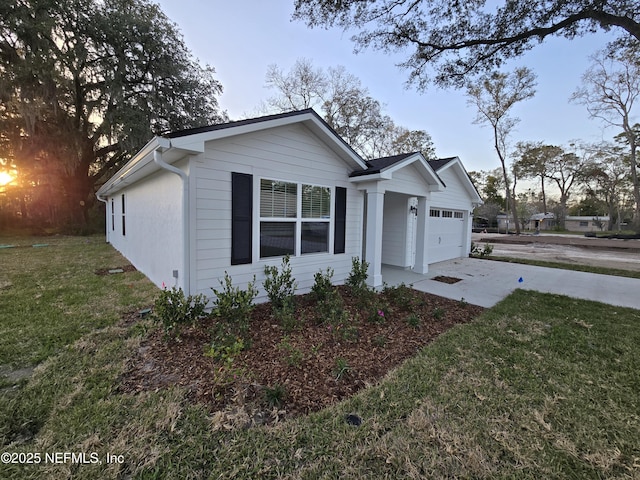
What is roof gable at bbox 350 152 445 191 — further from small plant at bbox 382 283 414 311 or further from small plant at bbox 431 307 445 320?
small plant at bbox 431 307 445 320

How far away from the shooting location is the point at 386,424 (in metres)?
2.18

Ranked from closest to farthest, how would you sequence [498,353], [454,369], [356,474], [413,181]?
[356,474] → [454,369] → [498,353] → [413,181]

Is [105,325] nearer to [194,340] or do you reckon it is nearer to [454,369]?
[194,340]

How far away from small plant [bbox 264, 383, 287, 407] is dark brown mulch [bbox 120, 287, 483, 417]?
3cm

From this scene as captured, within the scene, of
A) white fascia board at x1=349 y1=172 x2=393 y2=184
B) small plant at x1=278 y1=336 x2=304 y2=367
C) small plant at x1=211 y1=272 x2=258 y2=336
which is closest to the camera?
small plant at x1=278 y1=336 x2=304 y2=367

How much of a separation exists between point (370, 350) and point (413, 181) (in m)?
5.18

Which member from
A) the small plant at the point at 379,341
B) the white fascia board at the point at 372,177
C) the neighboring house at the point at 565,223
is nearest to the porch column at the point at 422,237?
the white fascia board at the point at 372,177

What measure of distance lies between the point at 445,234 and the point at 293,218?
7.19m

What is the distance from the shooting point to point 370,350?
3.38 metres

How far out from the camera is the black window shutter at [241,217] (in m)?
4.41

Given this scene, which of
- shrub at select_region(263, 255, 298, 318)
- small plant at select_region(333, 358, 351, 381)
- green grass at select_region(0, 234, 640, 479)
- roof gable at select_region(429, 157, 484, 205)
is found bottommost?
green grass at select_region(0, 234, 640, 479)

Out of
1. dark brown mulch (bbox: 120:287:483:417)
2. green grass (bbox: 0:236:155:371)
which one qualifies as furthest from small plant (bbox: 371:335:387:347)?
green grass (bbox: 0:236:155:371)

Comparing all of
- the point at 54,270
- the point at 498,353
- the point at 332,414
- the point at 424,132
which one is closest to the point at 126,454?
the point at 332,414

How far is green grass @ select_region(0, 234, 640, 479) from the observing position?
1810 mm
